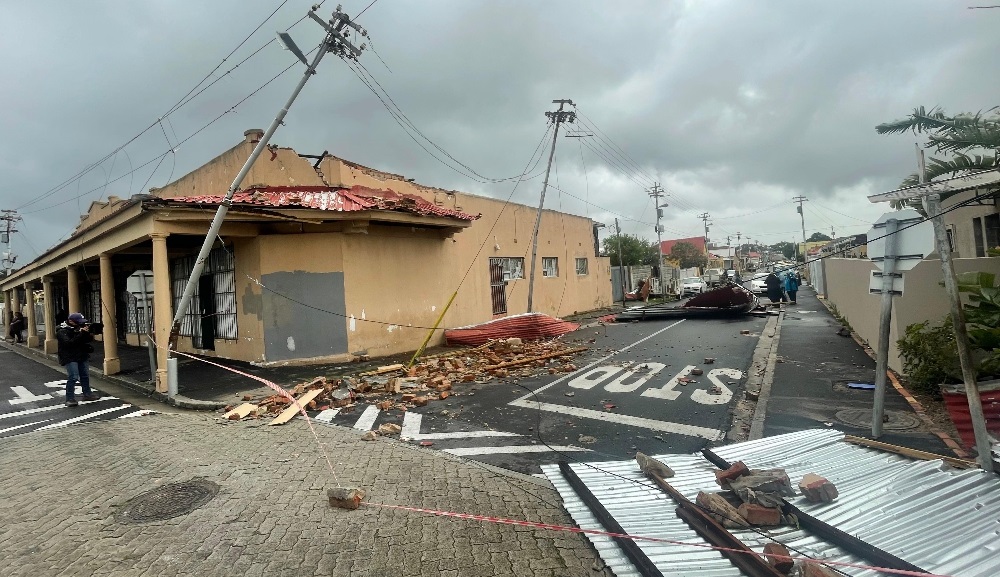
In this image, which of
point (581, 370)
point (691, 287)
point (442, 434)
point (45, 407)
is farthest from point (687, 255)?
point (45, 407)

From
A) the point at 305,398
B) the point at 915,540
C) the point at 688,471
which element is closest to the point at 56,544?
the point at 305,398

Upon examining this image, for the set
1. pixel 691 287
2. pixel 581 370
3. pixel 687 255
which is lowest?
pixel 581 370

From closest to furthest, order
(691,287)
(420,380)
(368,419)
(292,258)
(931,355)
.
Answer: (931,355), (368,419), (420,380), (292,258), (691,287)

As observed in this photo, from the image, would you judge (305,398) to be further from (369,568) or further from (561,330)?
(561,330)

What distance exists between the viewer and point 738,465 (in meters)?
4.08

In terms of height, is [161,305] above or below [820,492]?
above

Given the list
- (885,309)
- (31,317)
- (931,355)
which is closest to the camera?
(885,309)

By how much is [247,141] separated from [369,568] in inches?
477

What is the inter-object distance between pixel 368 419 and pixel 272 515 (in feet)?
10.6

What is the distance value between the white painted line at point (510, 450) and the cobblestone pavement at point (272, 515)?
236 mm

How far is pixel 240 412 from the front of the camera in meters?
7.84

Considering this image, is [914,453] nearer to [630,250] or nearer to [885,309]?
[885,309]

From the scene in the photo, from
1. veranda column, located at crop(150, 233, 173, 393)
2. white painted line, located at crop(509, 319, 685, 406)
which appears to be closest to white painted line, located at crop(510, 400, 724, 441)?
white painted line, located at crop(509, 319, 685, 406)

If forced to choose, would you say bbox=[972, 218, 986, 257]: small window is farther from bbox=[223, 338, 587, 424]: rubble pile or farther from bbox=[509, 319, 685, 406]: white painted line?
bbox=[223, 338, 587, 424]: rubble pile
